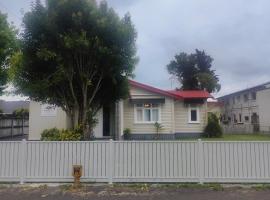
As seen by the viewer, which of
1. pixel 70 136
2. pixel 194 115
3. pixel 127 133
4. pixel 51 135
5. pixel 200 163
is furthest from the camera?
pixel 194 115

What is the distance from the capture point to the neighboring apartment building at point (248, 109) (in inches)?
1356

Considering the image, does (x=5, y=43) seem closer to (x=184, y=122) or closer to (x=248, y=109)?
(x=184, y=122)

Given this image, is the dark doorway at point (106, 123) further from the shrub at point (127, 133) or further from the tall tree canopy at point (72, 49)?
the tall tree canopy at point (72, 49)

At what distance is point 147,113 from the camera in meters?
24.8

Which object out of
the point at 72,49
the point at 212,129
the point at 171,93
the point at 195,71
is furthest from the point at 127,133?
the point at 195,71

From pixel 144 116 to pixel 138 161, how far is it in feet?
48.5

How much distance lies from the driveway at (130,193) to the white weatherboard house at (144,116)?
10.7 meters

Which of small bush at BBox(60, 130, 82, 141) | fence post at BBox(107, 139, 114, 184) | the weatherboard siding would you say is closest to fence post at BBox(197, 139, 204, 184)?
fence post at BBox(107, 139, 114, 184)

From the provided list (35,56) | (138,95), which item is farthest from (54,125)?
(35,56)

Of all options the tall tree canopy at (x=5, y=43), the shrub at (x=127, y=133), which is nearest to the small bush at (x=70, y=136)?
the shrub at (x=127, y=133)

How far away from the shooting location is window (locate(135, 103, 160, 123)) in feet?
81.1

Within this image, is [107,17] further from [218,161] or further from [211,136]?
[211,136]

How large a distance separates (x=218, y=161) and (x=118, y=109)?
12.9 m

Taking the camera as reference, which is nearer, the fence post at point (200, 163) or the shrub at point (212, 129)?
the fence post at point (200, 163)
